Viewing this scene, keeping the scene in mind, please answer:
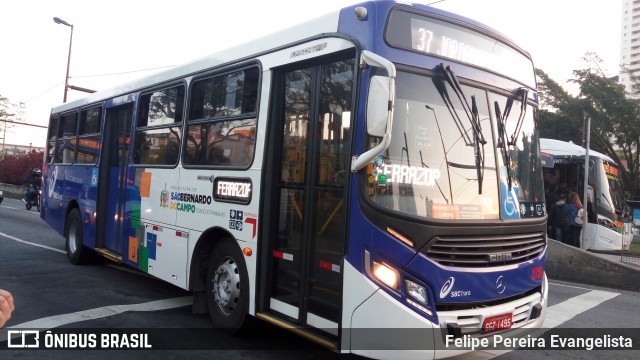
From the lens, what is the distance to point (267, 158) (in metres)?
4.98

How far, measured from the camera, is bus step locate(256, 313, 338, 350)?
13.6ft

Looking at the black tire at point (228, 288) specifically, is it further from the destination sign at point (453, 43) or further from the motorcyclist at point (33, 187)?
the motorcyclist at point (33, 187)

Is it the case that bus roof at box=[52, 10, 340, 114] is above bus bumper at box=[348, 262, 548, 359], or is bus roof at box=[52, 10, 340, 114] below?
above

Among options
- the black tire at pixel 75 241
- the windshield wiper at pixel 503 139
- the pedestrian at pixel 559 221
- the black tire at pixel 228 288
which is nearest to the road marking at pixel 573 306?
the windshield wiper at pixel 503 139

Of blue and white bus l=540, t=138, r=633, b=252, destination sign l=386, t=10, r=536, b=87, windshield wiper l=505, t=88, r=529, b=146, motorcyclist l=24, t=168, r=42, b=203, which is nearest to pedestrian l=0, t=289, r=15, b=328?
destination sign l=386, t=10, r=536, b=87

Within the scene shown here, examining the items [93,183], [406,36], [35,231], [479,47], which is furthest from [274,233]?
[35,231]

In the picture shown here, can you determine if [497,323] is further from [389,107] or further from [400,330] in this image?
[389,107]

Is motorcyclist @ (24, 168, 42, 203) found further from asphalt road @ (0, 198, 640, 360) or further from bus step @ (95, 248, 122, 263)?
bus step @ (95, 248, 122, 263)

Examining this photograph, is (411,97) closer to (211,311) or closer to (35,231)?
(211,311)

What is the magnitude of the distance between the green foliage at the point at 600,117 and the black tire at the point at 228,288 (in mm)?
28375

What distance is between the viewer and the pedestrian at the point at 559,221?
1364 centimetres

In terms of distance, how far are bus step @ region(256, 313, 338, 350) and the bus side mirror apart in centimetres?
178

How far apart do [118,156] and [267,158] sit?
170 inches

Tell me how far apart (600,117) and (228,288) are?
30.2m
